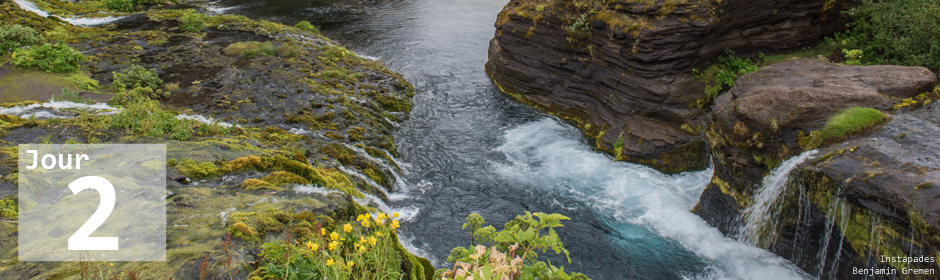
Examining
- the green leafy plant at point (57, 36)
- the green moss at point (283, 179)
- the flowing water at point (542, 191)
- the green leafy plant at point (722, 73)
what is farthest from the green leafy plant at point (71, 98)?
the green leafy plant at point (722, 73)

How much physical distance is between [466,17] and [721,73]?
21405 millimetres

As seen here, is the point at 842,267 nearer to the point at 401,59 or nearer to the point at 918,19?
the point at 918,19

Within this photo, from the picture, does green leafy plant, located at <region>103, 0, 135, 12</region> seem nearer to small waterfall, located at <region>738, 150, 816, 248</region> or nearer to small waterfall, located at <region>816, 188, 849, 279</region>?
small waterfall, located at <region>738, 150, 816, 248</region>

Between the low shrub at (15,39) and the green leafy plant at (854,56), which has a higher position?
the green leafy plant at (854,56)

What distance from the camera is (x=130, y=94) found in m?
14.3

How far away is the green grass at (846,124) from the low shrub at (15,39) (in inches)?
956

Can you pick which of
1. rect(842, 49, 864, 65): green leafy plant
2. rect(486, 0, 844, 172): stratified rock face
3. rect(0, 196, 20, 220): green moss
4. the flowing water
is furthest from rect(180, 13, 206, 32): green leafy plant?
rect(842, 49, 864, 65): green leafy plant

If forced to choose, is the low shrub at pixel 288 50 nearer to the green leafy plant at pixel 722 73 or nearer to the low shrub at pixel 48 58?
the low shrub at pixel 48 58

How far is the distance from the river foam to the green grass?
259cm

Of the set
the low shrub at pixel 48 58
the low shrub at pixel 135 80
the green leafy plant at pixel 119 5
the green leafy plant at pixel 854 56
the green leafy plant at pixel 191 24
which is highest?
the green leafy plant at pixel 854 56

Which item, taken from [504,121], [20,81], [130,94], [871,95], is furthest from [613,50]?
[20,81]

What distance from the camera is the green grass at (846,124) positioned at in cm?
865

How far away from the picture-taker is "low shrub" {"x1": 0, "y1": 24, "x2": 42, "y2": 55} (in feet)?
53.0

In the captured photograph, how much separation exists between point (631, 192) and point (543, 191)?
2.47 meters
